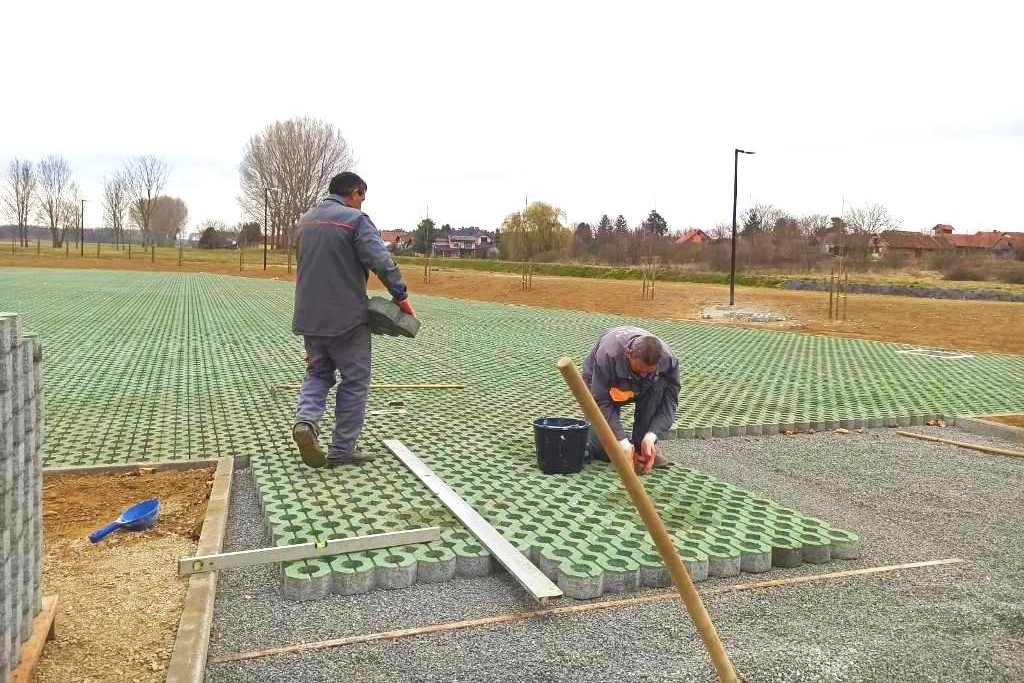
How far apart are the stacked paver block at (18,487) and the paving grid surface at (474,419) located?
3.20 ft

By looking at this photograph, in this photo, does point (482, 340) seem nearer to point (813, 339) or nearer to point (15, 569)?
point (813, 339)

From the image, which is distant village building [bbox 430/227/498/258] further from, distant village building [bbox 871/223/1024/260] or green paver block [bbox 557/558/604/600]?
green paver block [bbox 557/558/604/600]

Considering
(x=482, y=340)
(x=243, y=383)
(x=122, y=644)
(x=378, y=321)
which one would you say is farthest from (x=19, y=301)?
(x=122, y=644)

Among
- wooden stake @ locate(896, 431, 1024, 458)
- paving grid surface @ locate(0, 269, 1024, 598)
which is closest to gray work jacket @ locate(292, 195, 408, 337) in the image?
paving grid surface @ locate(0, 269, 1024, 598)

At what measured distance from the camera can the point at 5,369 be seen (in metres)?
2.22

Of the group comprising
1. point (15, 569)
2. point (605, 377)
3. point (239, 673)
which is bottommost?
point (239, 673)

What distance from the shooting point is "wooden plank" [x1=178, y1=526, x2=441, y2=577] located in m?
3.39

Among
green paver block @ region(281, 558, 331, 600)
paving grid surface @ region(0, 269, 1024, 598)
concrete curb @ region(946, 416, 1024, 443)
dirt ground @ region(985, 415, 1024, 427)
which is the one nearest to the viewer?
green paver block @ region(281, 558, 331, 600)

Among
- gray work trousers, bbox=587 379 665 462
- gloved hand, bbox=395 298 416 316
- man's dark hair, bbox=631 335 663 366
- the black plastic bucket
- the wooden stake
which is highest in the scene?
gloved hand, bbox=395 298 416 316

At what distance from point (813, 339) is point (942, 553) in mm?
11714

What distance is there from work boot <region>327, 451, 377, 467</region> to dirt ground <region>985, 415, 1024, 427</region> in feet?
18.3

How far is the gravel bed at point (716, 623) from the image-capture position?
8.96 ft

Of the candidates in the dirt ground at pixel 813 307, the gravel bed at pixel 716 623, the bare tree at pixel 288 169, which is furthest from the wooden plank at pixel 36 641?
the bare tree at pixel 288 169

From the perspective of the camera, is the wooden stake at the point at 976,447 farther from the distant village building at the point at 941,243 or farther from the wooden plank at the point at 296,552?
the distant village building at the point at 941,243
